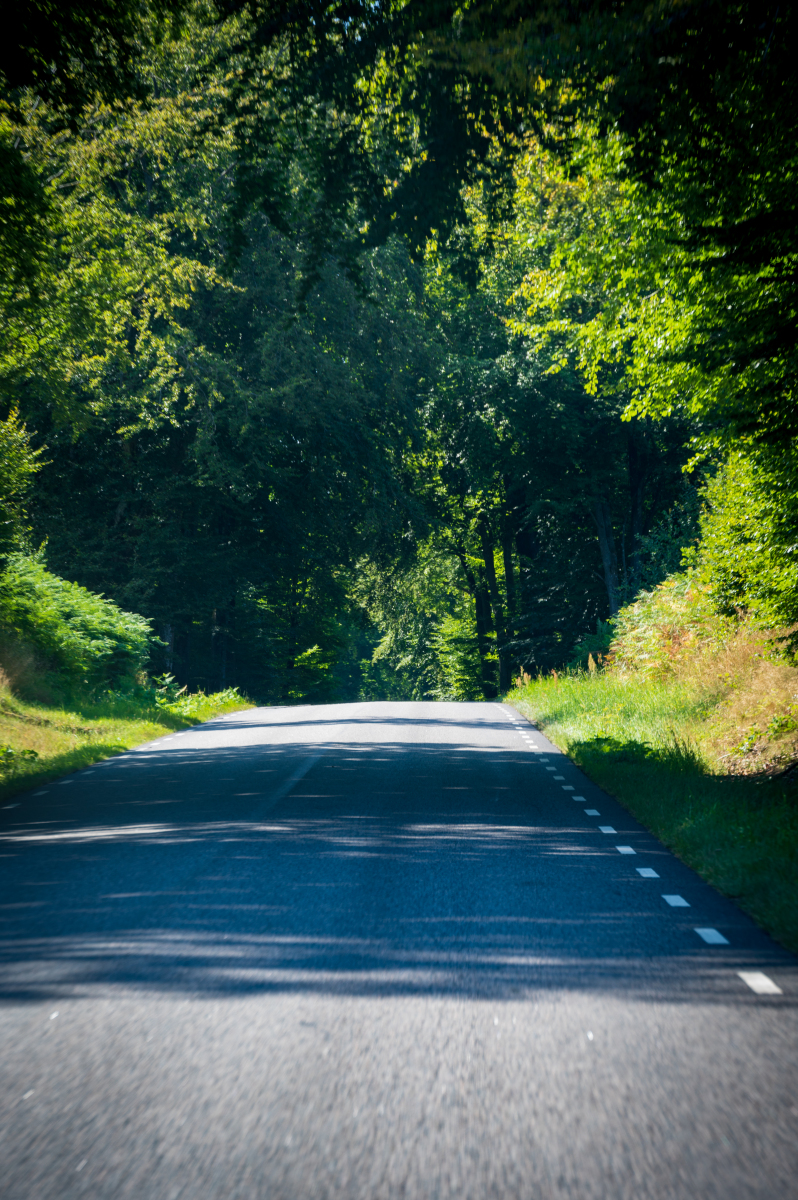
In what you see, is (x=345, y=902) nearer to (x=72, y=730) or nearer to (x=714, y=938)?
(x=714, y=938)

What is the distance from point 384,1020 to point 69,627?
21.9m

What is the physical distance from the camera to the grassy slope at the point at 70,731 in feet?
47.1

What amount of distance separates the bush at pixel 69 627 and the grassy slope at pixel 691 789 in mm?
10296

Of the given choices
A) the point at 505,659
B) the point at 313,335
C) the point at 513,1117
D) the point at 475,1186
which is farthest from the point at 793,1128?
the point at 505,659

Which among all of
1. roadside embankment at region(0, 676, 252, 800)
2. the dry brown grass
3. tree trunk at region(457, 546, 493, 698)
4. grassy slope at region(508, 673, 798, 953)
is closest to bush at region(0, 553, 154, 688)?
roadside embankment at region(0, 676, 252, 800)

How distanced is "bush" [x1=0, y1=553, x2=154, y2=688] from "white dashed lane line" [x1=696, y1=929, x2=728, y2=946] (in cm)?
1948

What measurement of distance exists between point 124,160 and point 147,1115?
20.7m

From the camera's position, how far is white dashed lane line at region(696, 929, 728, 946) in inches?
236

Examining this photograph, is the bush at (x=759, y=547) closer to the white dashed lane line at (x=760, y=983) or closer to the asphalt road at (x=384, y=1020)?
the asphalt road at (x=384, y=1020)

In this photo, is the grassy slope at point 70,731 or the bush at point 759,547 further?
the grassy slope at point 70,731

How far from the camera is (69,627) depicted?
2533 cm

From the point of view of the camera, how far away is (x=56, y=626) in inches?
976

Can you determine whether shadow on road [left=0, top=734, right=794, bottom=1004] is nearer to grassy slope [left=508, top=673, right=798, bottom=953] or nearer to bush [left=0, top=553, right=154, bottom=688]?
grassy slope [left=508, top=673, right=798, bottom=953]

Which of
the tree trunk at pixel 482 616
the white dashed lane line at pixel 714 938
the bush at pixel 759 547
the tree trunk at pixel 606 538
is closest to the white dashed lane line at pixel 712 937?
the white dashed lane line at pixel 714 938
